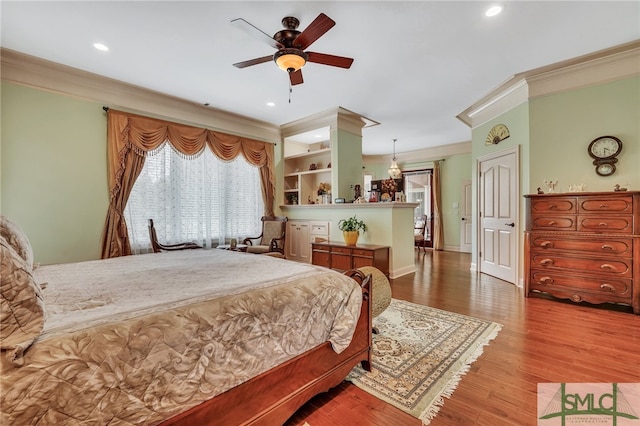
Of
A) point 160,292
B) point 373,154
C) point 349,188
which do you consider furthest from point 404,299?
point 373,154

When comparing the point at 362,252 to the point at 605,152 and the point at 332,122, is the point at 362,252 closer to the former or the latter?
the point at 332,122

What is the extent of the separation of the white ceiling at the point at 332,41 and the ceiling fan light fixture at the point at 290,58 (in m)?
0.40

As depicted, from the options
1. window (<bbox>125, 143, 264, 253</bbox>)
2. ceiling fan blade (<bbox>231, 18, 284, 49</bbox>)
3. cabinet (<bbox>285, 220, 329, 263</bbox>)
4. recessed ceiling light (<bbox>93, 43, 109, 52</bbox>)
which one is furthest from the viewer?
cabinet (<bbox>285, 220, 329, 263</bbox>)

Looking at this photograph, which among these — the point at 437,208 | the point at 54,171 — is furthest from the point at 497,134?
the point at 54,171

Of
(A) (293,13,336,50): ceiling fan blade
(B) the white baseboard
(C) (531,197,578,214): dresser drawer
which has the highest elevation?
(A) (293,13,336,50): ceiling fan blade

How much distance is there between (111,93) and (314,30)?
3.20 meters

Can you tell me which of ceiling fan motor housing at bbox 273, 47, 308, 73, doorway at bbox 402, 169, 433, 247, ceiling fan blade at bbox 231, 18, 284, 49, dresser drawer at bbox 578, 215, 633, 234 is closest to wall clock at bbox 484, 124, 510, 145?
dresser drawer at bbox 578, 215, 633, 234

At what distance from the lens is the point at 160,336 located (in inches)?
40.9

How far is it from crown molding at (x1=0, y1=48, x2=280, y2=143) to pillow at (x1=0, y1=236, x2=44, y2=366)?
3.65 m

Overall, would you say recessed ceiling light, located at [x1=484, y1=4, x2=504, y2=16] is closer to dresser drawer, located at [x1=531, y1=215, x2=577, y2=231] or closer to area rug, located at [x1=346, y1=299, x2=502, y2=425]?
dresser drawer, located at [x1=531, y1=215, x2=577, y2=231]

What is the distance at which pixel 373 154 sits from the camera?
28.8ft

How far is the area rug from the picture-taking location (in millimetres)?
1714

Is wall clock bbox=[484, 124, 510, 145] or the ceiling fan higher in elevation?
the ceiling fan

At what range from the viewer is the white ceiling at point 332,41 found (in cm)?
244
